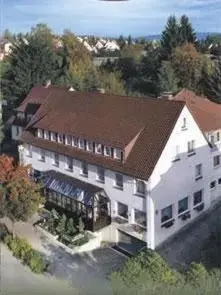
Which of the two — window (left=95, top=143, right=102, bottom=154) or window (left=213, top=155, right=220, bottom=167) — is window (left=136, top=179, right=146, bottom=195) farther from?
window (left=213, top=155, right=220, bottom=167)

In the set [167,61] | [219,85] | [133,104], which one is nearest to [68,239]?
[133,104]

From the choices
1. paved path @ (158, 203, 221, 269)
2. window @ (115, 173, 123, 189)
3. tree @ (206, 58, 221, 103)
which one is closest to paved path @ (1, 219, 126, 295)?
paved path @ (158, 203, 221, 269)

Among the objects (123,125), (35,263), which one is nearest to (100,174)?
(123,125)

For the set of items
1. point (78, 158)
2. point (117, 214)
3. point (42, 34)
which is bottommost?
point (117, 214)

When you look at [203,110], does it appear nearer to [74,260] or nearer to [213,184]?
[213,184]

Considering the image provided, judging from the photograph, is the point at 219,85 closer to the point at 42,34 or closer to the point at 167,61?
the point at 167,61

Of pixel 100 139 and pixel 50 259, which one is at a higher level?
pixel 100 139

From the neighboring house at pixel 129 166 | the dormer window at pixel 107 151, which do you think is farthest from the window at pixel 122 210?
the dormer window at pixel 107 151
